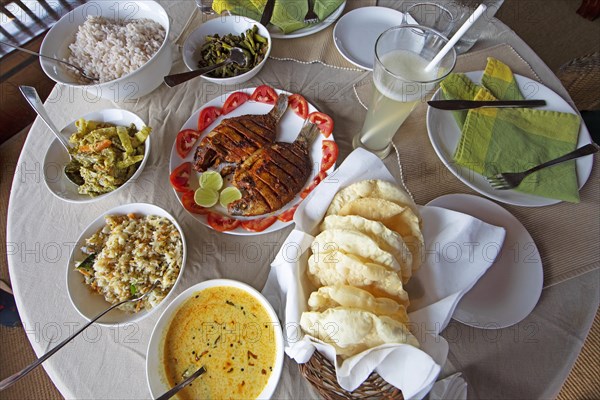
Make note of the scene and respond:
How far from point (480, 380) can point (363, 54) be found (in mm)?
1267

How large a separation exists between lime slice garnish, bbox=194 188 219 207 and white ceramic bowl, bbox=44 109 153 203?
0.73 ft

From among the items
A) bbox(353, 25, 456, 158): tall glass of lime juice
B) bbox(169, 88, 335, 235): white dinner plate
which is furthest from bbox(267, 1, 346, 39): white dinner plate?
bbox(353, 25, 456, 158): tall glass of lime juice

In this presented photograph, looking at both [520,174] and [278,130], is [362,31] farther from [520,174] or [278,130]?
[520,174]

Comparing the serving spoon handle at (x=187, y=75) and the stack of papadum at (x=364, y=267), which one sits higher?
the serving spoon handle at (x=187, y=75)

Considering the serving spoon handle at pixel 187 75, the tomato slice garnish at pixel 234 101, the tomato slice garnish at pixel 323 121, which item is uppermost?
the serving spoon handle at pixel 187 75

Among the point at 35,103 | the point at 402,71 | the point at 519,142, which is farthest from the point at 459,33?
the point at 35,103

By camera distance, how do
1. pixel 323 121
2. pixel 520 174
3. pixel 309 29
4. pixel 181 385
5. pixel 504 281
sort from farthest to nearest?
1. pixel 309 29
2. pixel 323 121
3. pixel 520 174
4. pixel 504 281
5. pixel 181 385

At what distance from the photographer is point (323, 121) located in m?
1.32

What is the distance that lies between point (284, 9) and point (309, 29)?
13 centimetres

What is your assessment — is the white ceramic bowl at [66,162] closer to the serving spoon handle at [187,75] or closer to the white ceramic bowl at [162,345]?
the serving spoon handle at [187,75]

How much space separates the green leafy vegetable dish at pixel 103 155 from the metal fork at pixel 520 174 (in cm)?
121

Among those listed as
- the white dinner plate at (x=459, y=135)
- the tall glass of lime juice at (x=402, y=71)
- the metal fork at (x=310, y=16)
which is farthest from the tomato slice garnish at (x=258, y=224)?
the metal fork at (x=310, y=16)

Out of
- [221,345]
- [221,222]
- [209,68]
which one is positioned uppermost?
[209,68]

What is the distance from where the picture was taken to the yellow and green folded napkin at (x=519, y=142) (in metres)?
1.11
